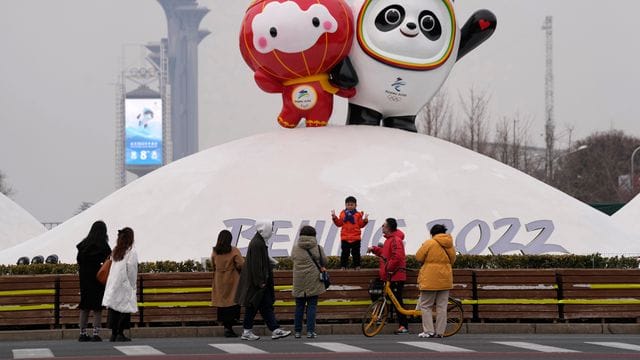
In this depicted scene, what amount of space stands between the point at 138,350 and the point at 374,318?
414 cm

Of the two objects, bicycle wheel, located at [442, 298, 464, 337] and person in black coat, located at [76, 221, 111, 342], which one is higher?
person in black coat, located at [76, 221, 111, 342]

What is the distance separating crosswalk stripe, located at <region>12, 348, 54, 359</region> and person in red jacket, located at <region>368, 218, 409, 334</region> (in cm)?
→ 575

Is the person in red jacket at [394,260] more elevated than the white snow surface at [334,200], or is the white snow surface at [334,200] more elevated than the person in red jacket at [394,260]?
the white snow surface at [334,200]

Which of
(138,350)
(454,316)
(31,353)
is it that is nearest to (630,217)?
(454,316)

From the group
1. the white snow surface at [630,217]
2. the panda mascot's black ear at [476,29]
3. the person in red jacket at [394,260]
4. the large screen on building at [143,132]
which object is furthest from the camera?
the large screen on building at [143,132]

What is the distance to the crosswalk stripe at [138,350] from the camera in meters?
17.5

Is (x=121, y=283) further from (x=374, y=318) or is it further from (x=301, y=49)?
(x=301, y=49)

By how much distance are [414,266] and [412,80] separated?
34.5ft

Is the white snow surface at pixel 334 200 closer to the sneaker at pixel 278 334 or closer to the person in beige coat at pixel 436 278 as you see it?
the person in beige coat at pixel 436 278

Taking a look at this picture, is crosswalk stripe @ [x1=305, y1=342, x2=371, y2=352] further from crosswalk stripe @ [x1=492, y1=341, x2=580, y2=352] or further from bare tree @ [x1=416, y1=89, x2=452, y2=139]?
bare tree @ [x1=416, y1=89, x2=452, y2=139]

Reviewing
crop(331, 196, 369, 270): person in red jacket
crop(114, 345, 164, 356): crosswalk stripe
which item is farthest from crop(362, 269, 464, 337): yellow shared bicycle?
crop(114, 345, 164, 356): crosswalk stripe

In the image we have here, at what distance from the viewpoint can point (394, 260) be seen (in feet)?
68.3

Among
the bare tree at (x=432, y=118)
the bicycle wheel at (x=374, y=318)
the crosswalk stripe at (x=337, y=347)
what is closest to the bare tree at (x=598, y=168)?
the bare tree at (x=432, y=118)

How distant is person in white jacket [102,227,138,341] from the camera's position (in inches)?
762
